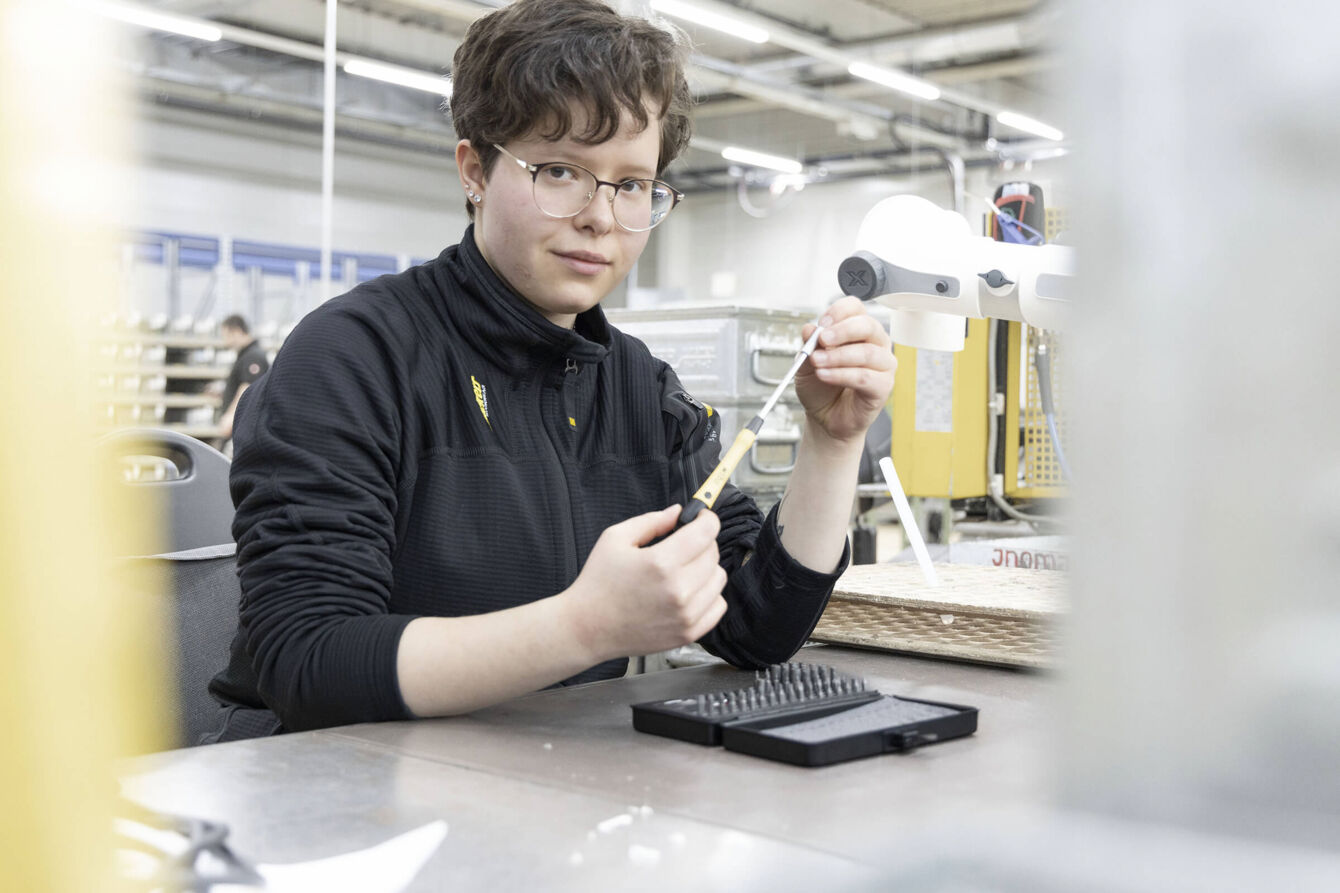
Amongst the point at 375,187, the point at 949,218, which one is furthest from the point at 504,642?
the point at 375,187

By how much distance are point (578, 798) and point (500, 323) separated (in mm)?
568

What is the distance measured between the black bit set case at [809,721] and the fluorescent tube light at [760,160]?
408 inches

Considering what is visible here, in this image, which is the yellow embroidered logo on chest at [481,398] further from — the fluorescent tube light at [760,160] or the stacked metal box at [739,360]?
the fluorescent tube light at [760,160]

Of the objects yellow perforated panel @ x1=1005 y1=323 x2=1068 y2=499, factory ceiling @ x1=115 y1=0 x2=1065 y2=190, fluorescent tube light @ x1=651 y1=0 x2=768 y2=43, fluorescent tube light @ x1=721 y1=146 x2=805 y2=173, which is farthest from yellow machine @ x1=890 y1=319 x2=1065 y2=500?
fluorescent tube light @ x1=721 y1=146 x2=805 y2=173

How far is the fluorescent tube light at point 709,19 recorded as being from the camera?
6777 mm

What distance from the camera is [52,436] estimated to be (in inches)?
10.1

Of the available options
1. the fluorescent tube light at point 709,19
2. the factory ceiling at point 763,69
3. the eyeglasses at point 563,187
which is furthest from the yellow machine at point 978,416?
the factory ceiling at point 763,69

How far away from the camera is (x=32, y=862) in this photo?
26cm

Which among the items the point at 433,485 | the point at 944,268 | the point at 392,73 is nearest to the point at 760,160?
the point at 392,73

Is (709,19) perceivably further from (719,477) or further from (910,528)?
(719,477)

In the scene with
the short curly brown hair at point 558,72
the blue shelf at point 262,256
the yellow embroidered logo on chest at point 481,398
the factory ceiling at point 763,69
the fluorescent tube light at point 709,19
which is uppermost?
the factory ceiling at point 763,69

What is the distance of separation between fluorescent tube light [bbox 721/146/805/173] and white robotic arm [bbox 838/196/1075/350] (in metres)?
9.89

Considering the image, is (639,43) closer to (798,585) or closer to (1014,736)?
(798,585)

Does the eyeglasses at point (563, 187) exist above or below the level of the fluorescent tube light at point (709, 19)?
below
